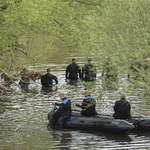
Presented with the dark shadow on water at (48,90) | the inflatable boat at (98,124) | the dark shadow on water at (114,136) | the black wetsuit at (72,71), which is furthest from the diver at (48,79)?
the dark shadow on water at (114,136)

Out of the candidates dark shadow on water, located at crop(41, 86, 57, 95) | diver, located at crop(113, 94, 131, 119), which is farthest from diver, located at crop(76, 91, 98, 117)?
dark shadow on water, located at crop(41, 86, 57, 95)

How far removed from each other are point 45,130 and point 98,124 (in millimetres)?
2311

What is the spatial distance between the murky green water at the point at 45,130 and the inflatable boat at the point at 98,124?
271 millimetres

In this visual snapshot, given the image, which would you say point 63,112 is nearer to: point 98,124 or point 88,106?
point 88,106

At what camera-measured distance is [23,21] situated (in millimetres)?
25781

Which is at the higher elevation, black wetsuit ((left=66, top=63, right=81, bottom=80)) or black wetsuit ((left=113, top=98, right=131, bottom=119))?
black wetsuit ((left=66, top=63, right=81, bottom=80))

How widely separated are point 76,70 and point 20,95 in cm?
617

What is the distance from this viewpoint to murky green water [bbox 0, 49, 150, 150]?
17.5 m

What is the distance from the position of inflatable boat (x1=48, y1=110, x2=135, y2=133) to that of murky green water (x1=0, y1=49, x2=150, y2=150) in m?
0.27

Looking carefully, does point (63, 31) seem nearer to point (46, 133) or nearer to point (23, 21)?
point (23, 21)

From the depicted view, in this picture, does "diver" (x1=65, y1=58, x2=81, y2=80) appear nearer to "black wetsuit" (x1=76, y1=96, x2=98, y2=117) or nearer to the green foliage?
the green foliage

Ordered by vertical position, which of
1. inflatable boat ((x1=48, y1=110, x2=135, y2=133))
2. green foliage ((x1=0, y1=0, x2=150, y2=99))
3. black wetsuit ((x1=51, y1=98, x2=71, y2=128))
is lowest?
inflatable boat ((x1=48, y1=110, x2=135, y2=133))

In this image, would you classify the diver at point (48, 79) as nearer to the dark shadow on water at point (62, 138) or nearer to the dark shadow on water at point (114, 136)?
the dark shadow on water at point (62, 138)

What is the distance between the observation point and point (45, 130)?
1977 cm
